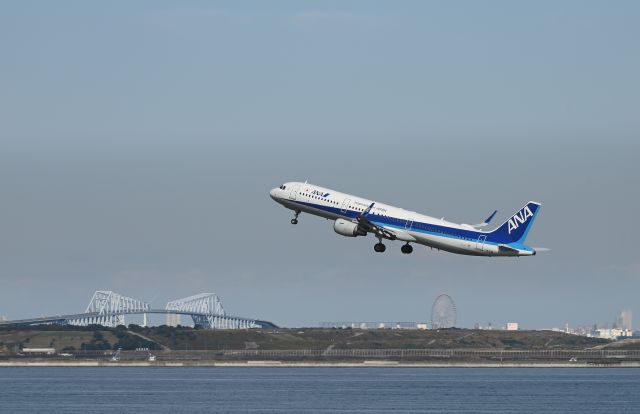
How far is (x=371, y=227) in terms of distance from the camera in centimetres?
16788

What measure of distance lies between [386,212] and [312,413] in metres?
42.0

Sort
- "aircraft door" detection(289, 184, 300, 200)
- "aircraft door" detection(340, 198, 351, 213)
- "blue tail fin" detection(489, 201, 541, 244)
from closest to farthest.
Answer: "blue tail fin" detection(489, 201, 541, 244)
"aircraft door" detection(340, 198, 351, 213)
"aircraft door" detection(289, 184, 300, 200)

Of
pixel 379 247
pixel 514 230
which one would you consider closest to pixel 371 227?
pixel 379 247

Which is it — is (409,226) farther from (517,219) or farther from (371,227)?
(517,219)

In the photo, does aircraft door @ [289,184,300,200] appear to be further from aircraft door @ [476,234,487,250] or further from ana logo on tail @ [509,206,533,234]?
ana logo on tail @ [509,206,533,234]

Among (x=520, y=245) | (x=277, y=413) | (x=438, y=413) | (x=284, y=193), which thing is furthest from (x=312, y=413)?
(x=520, y=245)

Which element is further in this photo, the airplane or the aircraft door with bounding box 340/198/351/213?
the aircraft door with bounding box 340/198/351/213

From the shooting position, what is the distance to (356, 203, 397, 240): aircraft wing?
16712 cm

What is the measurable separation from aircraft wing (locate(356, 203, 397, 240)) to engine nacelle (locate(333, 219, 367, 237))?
2.16 feet

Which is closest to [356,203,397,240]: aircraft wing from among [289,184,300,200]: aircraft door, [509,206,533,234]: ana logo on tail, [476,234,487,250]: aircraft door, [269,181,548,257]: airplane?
[269,181,548,257]: airplane

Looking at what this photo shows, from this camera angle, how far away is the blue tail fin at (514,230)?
163 m

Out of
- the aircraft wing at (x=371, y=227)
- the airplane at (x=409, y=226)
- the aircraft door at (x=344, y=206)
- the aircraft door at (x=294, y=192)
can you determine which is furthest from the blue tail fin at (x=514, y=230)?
the aircraft door at (x=294, y=192)

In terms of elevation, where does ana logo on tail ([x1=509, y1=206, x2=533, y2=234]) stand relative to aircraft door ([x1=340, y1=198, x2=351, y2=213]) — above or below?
below

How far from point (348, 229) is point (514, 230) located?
1989 centimetres
